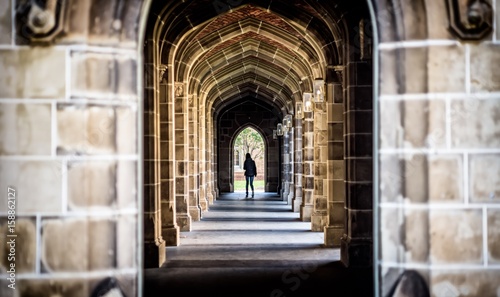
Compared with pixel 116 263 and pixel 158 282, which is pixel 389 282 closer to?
pixel 116 263

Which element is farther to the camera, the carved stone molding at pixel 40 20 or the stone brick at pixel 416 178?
the stone brick at pixel 416 178

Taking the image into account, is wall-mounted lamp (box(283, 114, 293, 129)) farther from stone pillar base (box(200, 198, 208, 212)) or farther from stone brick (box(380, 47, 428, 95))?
stone brick (box(380, 47, 428, 95))

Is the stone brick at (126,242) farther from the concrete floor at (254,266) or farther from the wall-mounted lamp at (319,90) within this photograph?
the wall-mounted lamp at (319,90)

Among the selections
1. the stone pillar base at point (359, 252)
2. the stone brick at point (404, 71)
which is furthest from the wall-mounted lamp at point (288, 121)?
the stone brick at point (404, 71)

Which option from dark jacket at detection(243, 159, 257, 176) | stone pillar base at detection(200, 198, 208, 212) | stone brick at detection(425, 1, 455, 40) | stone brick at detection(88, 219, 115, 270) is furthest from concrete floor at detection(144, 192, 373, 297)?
dark jacket at detection(243, 159, 257, 176)

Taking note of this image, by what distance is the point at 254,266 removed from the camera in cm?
749

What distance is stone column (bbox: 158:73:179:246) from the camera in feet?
29.6

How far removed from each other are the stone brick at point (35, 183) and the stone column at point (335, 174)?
5879 mm

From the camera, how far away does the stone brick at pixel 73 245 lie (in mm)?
3613

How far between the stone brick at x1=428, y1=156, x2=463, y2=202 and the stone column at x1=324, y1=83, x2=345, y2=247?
5.31 metres

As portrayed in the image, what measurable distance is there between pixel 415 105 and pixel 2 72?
2.42 metres

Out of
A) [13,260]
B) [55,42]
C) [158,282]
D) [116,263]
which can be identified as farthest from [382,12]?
[158,282]

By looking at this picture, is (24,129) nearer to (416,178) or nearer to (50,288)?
(50,288)

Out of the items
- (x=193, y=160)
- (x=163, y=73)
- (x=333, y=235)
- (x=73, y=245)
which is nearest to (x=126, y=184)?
(x=73, y=245)
